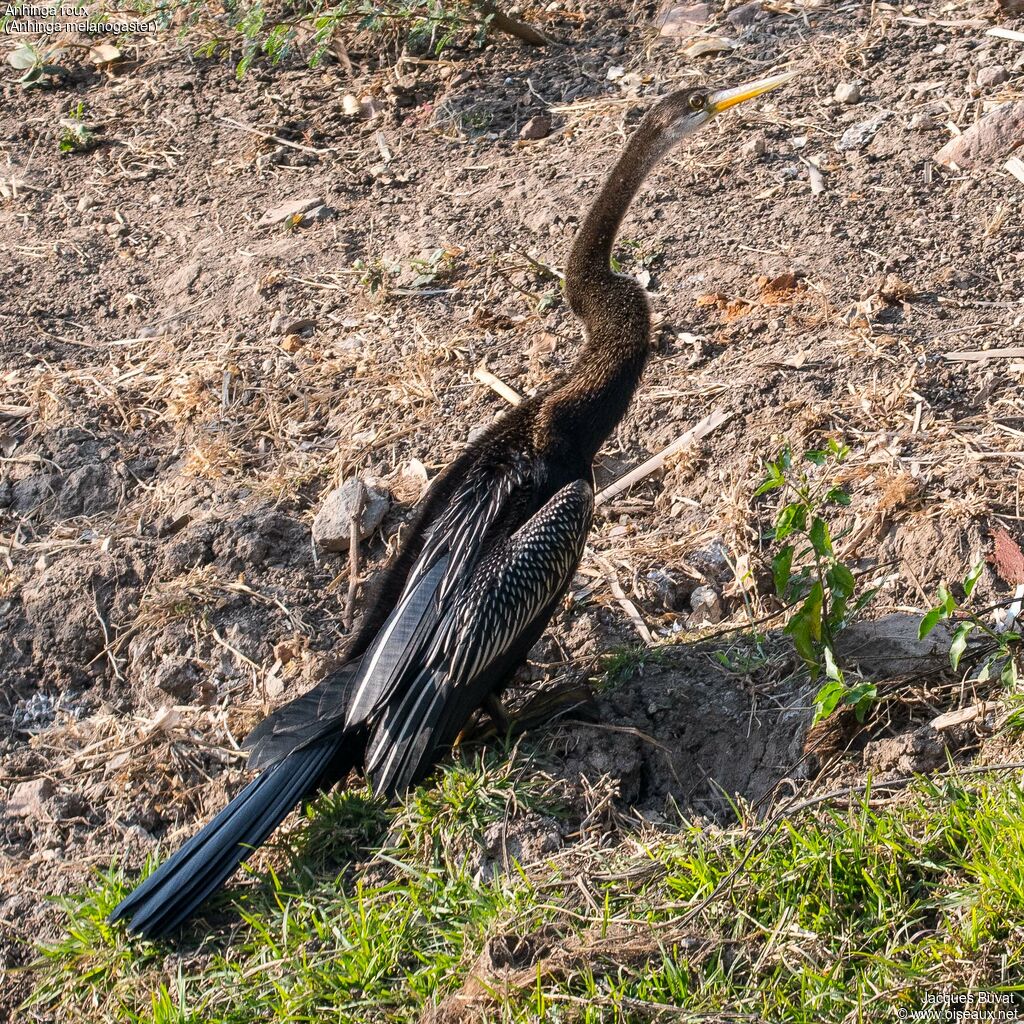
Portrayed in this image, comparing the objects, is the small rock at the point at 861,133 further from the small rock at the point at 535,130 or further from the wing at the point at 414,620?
the wing at the point at 414,620

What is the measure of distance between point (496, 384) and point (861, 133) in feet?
7.30

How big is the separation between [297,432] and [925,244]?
2777 mm

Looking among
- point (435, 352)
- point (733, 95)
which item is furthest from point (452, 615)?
point (733, 95)

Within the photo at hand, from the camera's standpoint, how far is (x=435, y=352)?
5465 mm

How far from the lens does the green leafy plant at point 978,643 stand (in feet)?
10.3

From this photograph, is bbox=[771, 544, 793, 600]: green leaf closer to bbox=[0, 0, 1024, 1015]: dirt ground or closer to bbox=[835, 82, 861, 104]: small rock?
bbox=[0, 0, 1024, 1015]: dirt ground

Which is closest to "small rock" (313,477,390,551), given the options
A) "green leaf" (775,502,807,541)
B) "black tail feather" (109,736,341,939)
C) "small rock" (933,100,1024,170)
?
"black tail feather" (109,736,341,939)

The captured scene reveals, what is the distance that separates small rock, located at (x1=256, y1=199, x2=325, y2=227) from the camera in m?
6.38

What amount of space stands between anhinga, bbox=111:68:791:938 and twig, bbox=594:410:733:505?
0.47 m

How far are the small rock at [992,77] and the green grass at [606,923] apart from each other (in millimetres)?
3990

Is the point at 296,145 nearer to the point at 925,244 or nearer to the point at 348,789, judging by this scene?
the point at 925,244

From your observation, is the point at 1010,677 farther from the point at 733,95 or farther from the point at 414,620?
the point at 733,95

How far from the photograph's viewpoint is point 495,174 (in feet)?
20.8

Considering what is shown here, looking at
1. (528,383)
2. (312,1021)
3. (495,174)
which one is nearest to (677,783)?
(312,1021)
